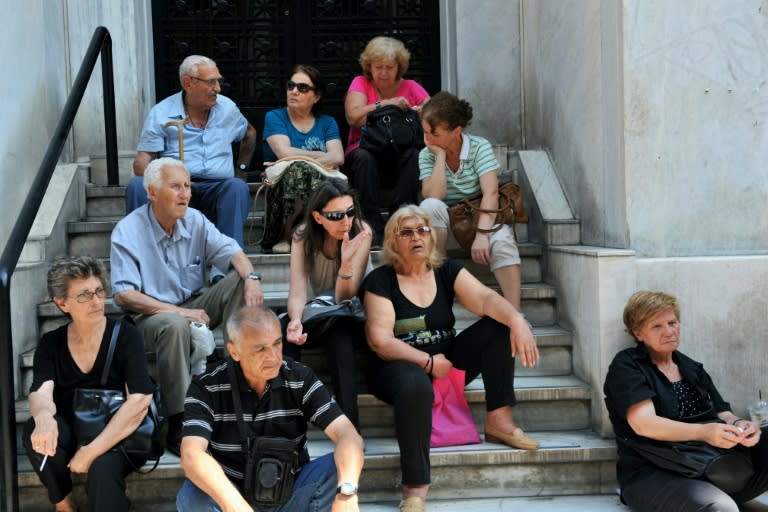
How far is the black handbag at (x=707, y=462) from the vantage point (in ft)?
13.8

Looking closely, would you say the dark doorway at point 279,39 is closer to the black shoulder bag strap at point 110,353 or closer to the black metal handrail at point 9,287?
the black metal handrail at point 9,287

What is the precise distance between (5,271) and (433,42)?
13.3ft

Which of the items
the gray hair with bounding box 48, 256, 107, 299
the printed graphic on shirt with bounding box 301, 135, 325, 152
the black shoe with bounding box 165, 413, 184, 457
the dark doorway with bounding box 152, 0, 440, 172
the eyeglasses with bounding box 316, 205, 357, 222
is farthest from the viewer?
the dark doorway with bounding box 152, 0, 440, 172

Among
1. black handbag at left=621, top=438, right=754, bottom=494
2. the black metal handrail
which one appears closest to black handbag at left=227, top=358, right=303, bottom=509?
the black metal handrail

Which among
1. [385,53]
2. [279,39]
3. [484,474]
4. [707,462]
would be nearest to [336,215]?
[484,474]

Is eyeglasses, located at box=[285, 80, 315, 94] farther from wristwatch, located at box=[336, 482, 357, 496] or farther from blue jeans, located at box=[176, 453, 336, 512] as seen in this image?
wristwatch, located at box=[336, 482, 357, 496]

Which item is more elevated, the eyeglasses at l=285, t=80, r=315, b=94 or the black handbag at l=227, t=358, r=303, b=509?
the eyeglasses at l=285, t=80, r=315, b=94

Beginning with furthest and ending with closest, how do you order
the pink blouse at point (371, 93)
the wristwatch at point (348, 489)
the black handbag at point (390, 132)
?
the pink blouse at point (371, 93) < the black handbag at point (390, 132) < the wristwatch at point (348, 489)

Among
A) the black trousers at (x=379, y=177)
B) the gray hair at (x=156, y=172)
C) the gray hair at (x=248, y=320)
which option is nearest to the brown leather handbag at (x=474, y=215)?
the black trousers at (x=379, y=177)

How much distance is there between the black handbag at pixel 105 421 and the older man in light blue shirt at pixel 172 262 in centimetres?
41

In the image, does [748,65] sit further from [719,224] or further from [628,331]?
[628,331]

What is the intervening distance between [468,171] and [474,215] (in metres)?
0.30

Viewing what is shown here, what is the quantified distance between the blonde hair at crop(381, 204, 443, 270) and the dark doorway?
2.55 metres

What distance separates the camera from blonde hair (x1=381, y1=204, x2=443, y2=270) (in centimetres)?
475
